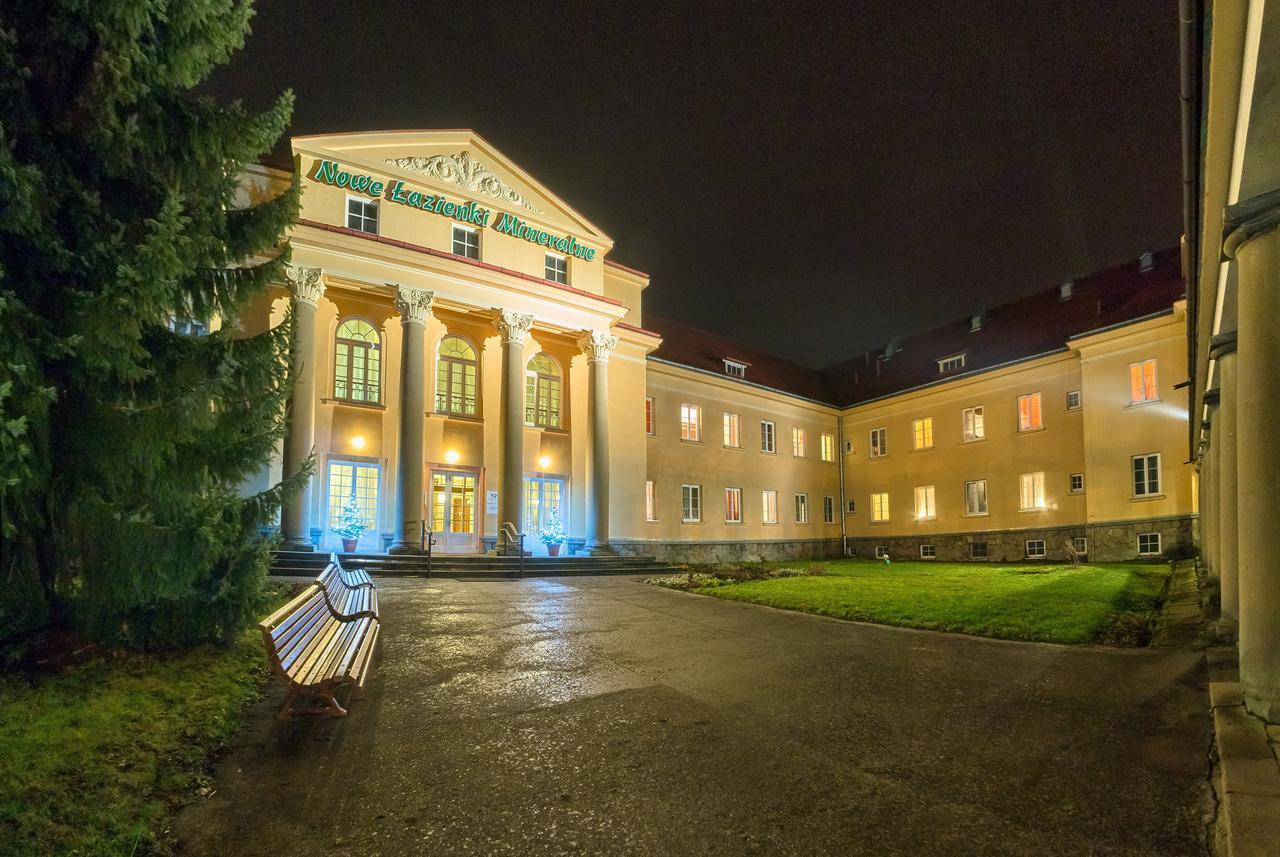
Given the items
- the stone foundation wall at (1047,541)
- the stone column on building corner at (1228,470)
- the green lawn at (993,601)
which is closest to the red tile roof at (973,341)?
the stone foundation wall at (1047,541)

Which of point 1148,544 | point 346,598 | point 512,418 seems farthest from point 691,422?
point 346,598

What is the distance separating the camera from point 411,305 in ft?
66.1

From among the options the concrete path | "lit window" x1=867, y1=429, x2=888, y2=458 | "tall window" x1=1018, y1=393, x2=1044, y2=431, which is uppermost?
"tall window" x1=1018, y1=393, x2=1044, y2=431

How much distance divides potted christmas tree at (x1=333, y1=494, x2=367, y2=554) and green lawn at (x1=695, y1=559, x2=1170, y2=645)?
9.96 m

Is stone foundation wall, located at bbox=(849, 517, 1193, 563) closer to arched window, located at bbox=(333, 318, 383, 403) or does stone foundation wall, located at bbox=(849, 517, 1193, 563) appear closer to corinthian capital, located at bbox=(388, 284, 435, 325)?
corinthian capital, located at bbox=(388, 284, 435, 325)

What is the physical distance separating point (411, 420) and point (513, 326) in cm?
449

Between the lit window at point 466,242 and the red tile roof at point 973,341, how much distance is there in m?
9.03

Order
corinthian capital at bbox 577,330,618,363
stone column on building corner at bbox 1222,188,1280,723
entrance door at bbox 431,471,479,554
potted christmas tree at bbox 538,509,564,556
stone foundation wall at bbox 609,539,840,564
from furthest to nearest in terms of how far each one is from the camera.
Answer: stone foundation wall at bbox 609,539,840,564, corinthian capital at bbox 577,330,618,363, potted christmas tree at bbox 538,509,564,556, entrance door at bbox 431,471,479,554, stone column on building corner at bbox 1222,188,1280,723

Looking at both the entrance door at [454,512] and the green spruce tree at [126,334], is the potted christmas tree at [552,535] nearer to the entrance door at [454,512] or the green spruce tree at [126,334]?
the entrance door at [454,512]

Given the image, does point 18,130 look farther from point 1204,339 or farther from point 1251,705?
point 1204,339

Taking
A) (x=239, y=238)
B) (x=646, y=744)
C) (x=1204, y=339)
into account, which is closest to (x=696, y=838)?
(x=646, y=744)

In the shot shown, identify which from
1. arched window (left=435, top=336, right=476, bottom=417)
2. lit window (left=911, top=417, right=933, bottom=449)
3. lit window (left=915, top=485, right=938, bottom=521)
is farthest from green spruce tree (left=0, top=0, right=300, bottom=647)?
lit window (left=911, top=417, right=933, bottom=449)

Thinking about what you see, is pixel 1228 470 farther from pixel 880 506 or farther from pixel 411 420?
pixel 880 506

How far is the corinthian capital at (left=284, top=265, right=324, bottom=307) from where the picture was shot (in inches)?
723
